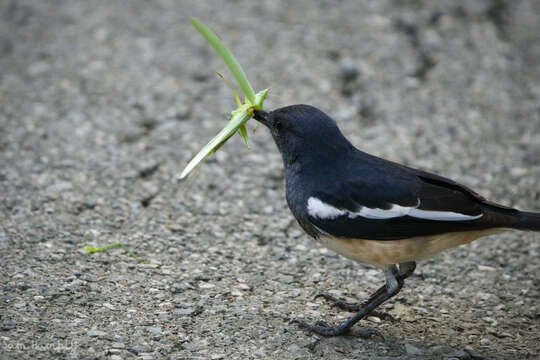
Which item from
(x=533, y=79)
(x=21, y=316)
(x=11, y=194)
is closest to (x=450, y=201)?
(x=21, y=316)

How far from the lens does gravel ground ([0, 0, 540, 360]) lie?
11.6ft

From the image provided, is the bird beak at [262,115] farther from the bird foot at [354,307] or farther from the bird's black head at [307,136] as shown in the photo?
the bird foot at [354,307]

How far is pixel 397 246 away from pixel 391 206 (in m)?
0.22

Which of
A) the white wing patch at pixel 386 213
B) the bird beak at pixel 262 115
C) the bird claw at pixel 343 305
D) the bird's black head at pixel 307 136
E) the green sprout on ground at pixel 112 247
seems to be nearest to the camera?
the white wing patch at pixel 386 213

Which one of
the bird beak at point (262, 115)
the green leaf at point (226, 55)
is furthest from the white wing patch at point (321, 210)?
the green leaf at point (226, 55)

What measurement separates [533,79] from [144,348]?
5.24 metres

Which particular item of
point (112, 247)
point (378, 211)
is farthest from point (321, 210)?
point (112, 247)

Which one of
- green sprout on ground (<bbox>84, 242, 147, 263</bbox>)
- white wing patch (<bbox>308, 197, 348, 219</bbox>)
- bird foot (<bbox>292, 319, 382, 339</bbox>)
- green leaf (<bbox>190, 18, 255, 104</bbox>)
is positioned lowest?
green sprout on ground (<bbox>84, 242, 147, 263</bbox>)

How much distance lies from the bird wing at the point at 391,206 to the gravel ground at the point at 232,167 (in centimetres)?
64

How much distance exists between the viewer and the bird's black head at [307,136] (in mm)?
3748

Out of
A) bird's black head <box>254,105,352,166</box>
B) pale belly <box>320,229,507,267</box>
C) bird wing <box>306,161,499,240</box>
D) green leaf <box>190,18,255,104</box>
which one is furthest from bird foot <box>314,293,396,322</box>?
green leaf <box>190,18,255,104</box>

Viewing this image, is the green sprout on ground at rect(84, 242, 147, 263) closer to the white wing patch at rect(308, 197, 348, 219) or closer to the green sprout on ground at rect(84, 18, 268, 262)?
the green sprout on ground at rect(84, 18, 268, 262)

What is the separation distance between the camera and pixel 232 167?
5.36m

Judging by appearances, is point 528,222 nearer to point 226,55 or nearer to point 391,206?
point 391,206
